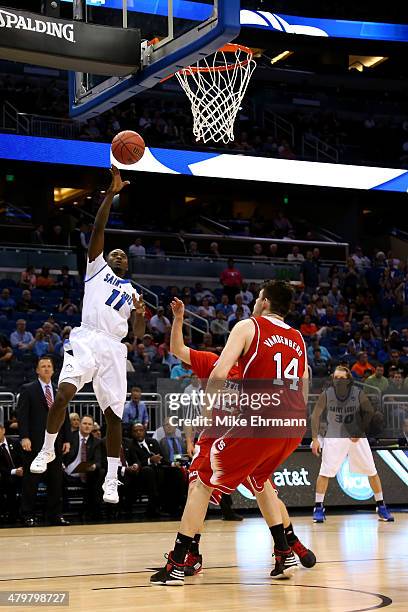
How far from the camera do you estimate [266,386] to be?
22.9 feet

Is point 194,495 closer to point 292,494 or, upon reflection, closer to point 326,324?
point 292,494

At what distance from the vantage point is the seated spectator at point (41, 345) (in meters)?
17.1

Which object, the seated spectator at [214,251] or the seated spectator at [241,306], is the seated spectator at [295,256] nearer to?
the seated spectator at [214,251]

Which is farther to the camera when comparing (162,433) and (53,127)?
(53,127)

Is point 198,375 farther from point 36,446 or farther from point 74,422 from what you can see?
point 74,422

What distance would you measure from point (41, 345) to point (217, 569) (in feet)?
32.1

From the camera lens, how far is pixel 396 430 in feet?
53.0

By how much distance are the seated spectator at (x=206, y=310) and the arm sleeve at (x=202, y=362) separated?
44.2ft

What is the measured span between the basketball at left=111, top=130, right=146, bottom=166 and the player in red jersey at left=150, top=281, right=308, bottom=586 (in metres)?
1.93

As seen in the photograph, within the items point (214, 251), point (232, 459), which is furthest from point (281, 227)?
point (232, 459)

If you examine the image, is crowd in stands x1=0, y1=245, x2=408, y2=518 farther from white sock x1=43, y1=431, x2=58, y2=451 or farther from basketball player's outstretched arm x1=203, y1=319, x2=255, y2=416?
basketball player's outstretched arm x1=203, y1=319, x2=255, y2=416

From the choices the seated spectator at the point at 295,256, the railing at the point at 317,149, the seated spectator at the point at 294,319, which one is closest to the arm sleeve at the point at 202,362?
the seated spectator at the point at 294,319

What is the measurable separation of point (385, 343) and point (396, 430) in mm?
6191

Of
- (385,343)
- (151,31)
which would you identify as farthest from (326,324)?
(151,31)
